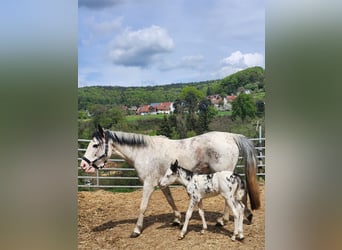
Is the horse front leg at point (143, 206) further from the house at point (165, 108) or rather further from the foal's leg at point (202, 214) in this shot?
the house at point (165, 108)

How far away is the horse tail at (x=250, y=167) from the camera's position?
363cm

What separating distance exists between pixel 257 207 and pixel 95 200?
1462 mm

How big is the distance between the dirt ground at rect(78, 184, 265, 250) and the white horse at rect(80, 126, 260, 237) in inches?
2.6

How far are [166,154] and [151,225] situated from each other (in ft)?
2.14

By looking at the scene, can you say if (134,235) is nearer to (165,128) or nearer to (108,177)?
(108,177)

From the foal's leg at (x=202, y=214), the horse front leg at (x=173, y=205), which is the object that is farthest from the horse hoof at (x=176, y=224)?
the foal's leg at (x=202, y=214)

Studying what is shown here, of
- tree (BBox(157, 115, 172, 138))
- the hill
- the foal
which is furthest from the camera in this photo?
tree (BBox(157, 115, 172, 138))

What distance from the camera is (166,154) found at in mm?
3803

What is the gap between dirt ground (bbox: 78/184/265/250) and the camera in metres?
3.65

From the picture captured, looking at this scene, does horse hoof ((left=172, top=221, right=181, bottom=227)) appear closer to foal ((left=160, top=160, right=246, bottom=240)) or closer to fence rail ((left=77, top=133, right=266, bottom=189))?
foal ((left=160, top=160, right=246, bottom=240))

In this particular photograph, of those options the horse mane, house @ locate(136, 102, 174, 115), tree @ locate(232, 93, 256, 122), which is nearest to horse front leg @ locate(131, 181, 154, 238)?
the horse mane
